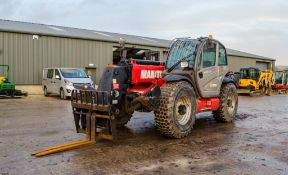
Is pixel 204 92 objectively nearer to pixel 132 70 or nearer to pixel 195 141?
pixel 195 141

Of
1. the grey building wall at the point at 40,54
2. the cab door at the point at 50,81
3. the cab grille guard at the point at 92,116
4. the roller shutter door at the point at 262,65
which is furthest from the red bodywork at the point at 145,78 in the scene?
the roller shutter door at the point at 262,65

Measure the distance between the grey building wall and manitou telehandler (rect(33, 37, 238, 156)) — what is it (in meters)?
12.5

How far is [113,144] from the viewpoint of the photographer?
635 cm

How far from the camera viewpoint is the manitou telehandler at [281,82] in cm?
2816

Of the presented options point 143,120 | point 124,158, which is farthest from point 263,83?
point 124,158

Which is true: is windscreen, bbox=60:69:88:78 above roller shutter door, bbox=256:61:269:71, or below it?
below

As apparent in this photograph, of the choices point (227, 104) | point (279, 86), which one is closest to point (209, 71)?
point (227, 104)

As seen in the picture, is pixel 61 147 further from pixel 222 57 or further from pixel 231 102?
pixel 231 102

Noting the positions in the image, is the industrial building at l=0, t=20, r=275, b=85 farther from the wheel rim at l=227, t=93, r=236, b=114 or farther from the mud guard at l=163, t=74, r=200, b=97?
the mud guard at l=163, t=74, r=200, b=97

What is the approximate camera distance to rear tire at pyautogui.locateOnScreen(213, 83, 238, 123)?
29.4 feet

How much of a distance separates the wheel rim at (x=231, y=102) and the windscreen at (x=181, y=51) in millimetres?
2282

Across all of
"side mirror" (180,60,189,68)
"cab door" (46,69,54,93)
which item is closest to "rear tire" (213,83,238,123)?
"side mirror" (180,60,189,68)

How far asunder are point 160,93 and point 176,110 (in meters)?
0.65

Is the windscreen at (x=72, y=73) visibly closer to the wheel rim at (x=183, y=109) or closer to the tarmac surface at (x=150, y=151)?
the tarmac surface at (x=150, y=151)
